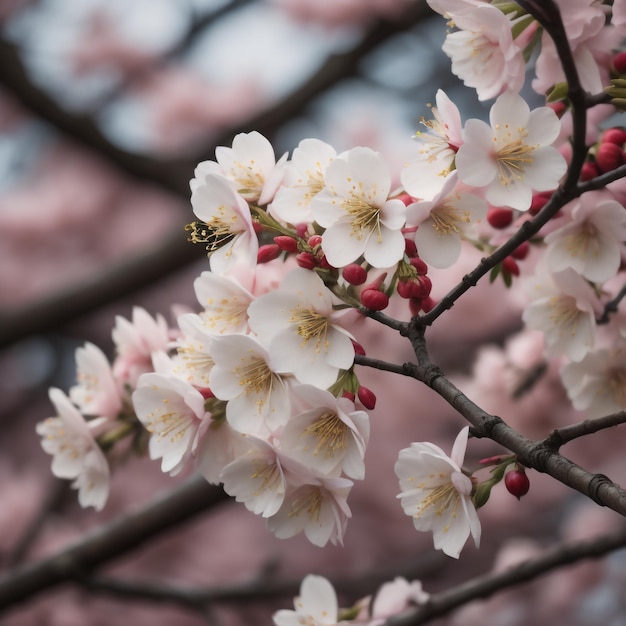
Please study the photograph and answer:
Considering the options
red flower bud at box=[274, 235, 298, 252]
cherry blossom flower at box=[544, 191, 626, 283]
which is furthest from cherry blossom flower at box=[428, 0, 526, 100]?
red flower bud at box=[274, 235, 298, 252]

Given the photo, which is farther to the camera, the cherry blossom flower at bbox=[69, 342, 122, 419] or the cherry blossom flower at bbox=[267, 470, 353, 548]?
the cherry blossom flower at bbox=[69, 342, 122, 419]

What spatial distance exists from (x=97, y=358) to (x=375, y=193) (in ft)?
1.77

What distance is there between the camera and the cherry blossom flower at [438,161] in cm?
88

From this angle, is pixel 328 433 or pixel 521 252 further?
pixel 521 252

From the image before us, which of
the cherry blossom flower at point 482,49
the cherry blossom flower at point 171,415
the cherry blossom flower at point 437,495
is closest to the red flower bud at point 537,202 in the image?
the cherry blossom flower at point 482,49

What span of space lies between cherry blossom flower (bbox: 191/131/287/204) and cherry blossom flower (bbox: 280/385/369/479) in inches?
9.7

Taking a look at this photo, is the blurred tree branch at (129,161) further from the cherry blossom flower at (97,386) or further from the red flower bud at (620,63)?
the red flower bud at (620,63)

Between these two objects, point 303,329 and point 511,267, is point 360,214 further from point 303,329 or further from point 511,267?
point 511,267

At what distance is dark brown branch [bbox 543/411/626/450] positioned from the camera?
2.35ft

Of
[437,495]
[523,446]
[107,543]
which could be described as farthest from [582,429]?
[107,543]

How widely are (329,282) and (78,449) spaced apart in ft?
1.69

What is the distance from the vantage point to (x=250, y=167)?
0.93 m

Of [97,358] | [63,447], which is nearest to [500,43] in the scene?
[97,358]

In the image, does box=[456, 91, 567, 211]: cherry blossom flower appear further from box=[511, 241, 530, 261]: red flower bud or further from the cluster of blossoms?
box=[511, 241, 530, 261]: red flower bud
